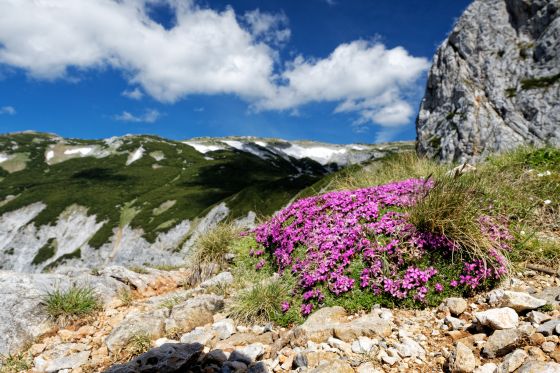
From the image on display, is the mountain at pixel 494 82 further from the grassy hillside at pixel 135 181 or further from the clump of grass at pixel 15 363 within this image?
the clump of grass at pixel 15 363

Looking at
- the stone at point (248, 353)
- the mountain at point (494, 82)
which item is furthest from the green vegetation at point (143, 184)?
the stone at point (248, 353)

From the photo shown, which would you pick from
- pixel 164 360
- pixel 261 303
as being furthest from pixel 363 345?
pixel 164 360

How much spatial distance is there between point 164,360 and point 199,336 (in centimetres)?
133

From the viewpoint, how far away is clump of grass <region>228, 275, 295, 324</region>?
24.6 feet

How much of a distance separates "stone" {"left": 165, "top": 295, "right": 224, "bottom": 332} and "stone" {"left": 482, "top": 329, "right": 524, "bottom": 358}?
17.4 feet

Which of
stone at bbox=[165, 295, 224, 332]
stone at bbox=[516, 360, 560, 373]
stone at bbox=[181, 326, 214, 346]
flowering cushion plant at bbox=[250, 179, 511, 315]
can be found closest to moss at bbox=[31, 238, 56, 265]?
stone at bbox=[165, 295, 224, 332]

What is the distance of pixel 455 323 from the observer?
229 inches

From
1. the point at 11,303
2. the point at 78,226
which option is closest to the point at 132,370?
the point at 11,303

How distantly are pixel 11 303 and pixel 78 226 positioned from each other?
102804 mm

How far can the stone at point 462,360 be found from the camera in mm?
4586

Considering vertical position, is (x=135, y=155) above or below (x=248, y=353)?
above

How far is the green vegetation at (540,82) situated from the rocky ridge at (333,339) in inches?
1910

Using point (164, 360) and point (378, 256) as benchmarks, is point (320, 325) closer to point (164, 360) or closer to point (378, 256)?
point (378, 256)

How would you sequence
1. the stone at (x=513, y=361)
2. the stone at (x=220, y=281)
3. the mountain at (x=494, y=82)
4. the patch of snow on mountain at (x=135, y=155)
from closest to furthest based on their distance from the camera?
the stone at (x=513, y=361) < the stone at (x=220, y=281) < the mountain at (x=494, y=82) < the patch of snow on mountain at (x=135, y=155)
